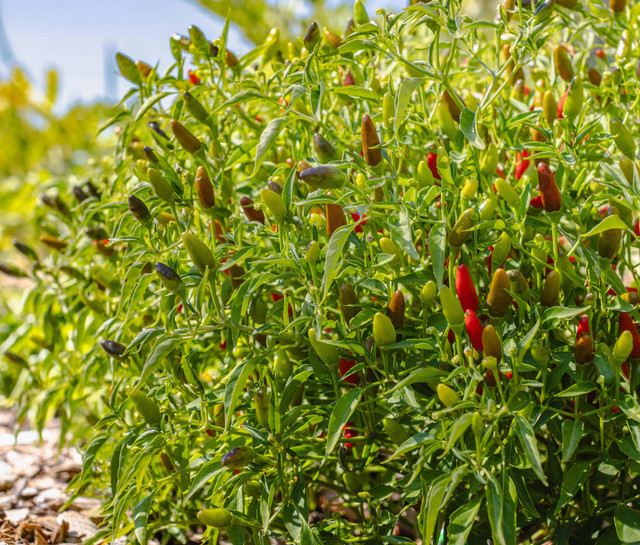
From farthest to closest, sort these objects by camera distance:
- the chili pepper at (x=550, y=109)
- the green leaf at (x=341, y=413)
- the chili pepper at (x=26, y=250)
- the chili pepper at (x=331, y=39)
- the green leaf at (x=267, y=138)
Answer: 1. the chili pepper at (x=26, y=250)
2. the chili pepper at (x=331, y=39)
3. the chili pepper at (x=550, y=109)
4. the green leaf at (x=267, y=138)
5. the green leaf at (x=341, y=413)

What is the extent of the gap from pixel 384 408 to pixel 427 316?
171 mm

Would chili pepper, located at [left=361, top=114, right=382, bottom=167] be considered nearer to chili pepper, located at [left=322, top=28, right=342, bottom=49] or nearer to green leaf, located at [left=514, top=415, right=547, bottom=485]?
chili pepper, located at [left=322, top=28, right=342, bottom=49]

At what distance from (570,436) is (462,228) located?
1.02 ft

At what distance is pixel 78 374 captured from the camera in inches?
60.4

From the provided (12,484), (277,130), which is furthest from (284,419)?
(12,484)

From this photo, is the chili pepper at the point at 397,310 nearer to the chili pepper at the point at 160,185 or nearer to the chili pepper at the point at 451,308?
the chili pepper at the point at 451,308

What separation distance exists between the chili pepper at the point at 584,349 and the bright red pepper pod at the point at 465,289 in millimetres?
150

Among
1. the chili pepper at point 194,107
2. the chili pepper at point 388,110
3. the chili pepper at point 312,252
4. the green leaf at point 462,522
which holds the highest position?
the chili pepper at point 194,107

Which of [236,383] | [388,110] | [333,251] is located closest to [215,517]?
[236,383]

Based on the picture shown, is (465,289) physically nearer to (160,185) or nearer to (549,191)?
(549,191)

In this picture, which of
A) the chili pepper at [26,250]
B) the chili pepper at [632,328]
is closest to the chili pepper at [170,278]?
the chili pepper at [632,328]

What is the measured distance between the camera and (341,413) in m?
0.85

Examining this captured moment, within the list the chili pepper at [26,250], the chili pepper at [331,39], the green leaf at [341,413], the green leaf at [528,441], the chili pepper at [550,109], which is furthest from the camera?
the chili pepper at [26,250]

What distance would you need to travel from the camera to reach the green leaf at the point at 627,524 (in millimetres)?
858
